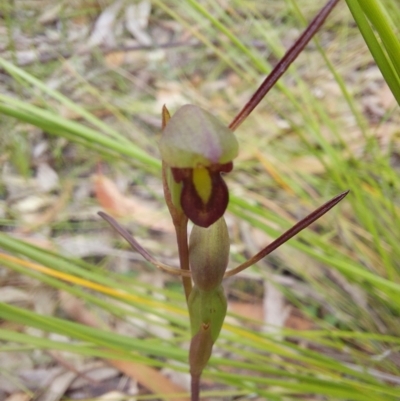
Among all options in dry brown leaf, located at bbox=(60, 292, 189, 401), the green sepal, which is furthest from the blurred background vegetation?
the green sepal

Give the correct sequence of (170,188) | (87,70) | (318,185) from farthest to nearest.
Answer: (87,70) < (318,185) < (170,188)

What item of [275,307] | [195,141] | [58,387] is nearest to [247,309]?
[275,307]

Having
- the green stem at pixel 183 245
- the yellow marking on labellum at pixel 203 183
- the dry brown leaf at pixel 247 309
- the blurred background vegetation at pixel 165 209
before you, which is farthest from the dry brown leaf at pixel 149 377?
the yellow marking on labellum at pixel 203 183

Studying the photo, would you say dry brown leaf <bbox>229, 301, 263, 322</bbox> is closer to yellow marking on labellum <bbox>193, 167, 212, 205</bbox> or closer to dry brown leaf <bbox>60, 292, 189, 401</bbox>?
dry brown leaf <bbox>60, 292, 189, 401</bbox>

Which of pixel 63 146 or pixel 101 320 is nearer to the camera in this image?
pixel 101 320

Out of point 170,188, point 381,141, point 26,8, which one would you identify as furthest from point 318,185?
point 26,8

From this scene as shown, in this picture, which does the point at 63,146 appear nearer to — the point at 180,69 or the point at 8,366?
the point at 180,69

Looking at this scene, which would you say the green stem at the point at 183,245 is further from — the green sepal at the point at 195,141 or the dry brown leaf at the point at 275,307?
the dry brown leaf at the point at 275,307
